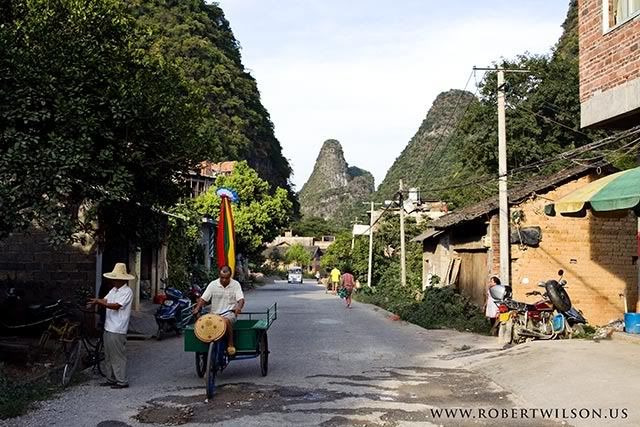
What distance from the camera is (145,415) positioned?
7879 millimetres

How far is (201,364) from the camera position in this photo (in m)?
10.3

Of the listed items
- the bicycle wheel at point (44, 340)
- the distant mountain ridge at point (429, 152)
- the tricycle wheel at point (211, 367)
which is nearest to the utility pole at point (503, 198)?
the tricycle wheel at point (211, 367)

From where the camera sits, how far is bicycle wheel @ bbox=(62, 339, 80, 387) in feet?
31.7

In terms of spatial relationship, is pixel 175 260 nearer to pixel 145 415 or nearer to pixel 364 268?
pixel 145 415

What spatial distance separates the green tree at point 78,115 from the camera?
934 cm

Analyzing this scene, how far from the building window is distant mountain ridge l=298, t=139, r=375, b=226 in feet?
414

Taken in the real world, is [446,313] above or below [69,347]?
below

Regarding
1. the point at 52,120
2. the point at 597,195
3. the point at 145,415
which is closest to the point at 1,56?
the point at 52,120

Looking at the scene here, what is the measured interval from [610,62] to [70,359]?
10.2 m

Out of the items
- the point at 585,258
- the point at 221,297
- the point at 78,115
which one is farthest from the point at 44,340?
the point at 585,258

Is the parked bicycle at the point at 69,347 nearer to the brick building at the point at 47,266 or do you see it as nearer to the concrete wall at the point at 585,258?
the brick building at the point at 47,266

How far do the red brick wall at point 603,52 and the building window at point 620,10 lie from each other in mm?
167

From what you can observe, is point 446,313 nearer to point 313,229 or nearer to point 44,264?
point 44,264

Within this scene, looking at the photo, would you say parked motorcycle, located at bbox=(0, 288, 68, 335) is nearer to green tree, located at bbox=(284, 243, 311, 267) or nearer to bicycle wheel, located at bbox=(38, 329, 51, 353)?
bicycle wheel, located at bbox=(38, 329, 51, 353)
